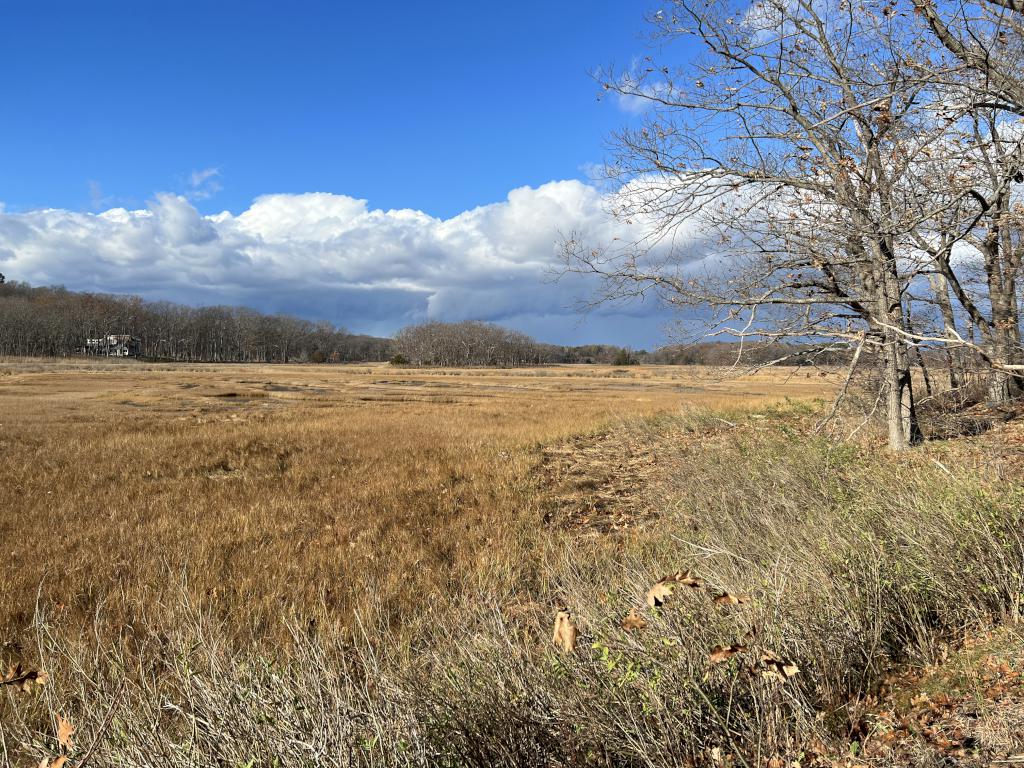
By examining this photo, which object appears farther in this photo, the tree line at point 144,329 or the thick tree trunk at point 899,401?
the tree line at point 144,329

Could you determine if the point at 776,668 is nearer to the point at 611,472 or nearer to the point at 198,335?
the point at 611,472

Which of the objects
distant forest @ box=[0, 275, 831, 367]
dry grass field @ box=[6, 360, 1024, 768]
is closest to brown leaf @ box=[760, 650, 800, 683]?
dry grass field @ box=[6, 360, 1024, 768]

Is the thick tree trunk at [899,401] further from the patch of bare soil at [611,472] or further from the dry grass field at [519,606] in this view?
the patch of bare soil at [611,472]

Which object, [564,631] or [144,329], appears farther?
[144,329]

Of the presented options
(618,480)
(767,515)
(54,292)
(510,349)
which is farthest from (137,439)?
(54,292)

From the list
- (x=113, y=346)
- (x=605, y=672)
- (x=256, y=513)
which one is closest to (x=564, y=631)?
(x=605, y=672)

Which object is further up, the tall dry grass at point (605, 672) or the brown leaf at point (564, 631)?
the brown leaf at point (564, 631)

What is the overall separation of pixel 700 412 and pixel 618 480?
30.1 ft

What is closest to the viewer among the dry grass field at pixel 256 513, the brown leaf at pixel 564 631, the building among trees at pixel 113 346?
the brown leaf at pixel 564 631

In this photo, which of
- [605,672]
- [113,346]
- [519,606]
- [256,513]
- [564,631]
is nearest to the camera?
[564,631]

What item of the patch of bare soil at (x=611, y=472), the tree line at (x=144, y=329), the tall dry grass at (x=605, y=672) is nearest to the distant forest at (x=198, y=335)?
the tree line at (x=144, y=329)

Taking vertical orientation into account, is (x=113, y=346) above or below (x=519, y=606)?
above

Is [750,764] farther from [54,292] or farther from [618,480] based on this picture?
[54,292]

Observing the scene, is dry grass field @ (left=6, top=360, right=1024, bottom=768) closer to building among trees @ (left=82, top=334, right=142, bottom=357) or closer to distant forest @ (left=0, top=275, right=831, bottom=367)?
distant forest @ (left=0, top=275, right=831, bottom=367)
